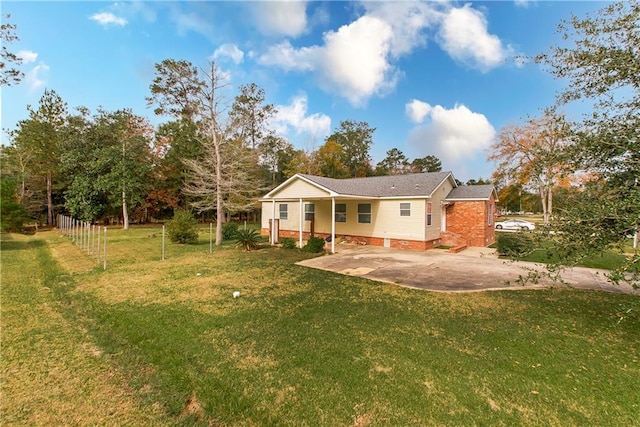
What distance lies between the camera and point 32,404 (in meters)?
2.95

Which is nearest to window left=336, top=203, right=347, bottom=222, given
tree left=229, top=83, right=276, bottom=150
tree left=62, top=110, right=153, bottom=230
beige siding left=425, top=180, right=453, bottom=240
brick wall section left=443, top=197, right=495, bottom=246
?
beige siding left=425, top=180, right=453, bottom=240

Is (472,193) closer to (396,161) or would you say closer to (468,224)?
(468,224)

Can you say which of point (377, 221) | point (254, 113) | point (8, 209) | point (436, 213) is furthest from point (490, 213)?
point (8, 209)

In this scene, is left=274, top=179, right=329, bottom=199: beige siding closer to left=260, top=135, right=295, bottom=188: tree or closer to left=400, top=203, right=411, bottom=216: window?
left=400, top=203, right=411, bottom=216: window

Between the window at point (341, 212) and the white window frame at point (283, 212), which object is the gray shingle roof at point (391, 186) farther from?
the white window frame at point (283, 212)

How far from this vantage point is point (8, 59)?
37.6 feet

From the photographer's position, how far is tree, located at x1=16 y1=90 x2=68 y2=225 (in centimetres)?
2567

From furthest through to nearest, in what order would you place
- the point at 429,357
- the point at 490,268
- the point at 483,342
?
the point at 490,268, the point at 483,342, the point at 429,357

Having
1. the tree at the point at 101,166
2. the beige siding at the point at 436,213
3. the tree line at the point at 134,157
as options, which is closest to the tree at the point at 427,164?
the tree line at the point at 134,157

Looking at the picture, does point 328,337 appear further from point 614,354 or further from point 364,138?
point 364,138

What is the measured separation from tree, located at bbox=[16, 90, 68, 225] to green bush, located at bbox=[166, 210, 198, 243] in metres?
18.7

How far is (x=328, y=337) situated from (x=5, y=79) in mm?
16493

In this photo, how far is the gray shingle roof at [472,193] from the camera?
49.3 feet

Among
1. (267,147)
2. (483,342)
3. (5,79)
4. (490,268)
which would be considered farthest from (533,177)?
(267,147)
